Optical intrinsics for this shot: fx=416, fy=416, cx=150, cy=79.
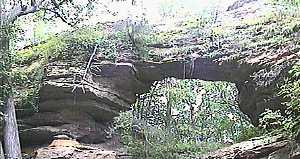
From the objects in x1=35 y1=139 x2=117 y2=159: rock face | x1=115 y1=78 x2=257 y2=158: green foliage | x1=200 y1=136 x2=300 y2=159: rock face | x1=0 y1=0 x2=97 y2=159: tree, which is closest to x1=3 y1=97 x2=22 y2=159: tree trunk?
x1=0 y1=0 x2=97 y2=159: tree

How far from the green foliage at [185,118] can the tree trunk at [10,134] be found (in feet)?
7.27

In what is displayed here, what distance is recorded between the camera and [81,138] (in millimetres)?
9234

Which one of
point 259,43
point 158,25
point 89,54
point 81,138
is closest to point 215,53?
point 259,43

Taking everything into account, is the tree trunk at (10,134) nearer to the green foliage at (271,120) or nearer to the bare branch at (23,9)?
the bare branch at (23,9)

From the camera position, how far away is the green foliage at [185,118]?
347 inches

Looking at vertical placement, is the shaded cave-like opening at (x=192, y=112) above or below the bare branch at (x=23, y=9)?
below

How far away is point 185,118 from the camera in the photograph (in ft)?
36.6

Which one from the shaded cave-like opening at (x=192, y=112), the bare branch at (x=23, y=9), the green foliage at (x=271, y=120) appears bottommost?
the green foliage at (x=271, y=120)

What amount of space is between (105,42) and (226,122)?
142 inches

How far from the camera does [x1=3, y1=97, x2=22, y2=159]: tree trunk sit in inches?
312

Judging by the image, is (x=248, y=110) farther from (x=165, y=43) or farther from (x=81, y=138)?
(x=81, y=138)

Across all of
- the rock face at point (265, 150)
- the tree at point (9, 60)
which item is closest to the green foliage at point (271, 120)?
the rock face at point (265, 150)

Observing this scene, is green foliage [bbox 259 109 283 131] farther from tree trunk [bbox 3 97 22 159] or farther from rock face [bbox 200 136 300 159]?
tree trunk [bbox 3 97 22 159]

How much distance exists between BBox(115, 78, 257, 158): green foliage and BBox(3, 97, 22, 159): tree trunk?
2.22 metres
